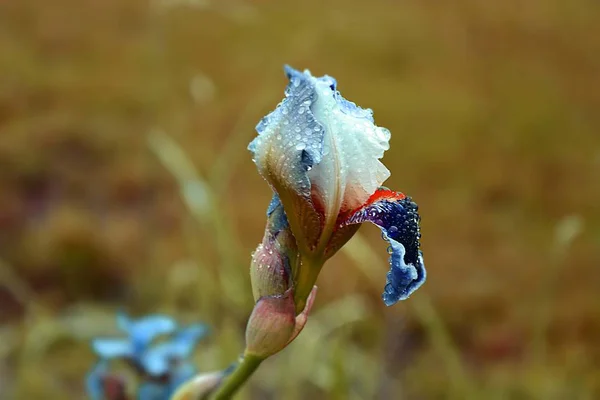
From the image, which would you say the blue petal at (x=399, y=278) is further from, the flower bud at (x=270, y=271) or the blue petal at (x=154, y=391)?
the blue petal at (x=154, y=391)

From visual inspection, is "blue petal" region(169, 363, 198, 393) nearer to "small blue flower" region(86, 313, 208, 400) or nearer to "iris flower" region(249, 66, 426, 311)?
"small blue flower" region(86, 313, 208, 400)

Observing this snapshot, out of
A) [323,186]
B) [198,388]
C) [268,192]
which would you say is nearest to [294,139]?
[323,186]

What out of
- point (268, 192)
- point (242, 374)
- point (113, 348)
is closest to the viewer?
point (242, 374)

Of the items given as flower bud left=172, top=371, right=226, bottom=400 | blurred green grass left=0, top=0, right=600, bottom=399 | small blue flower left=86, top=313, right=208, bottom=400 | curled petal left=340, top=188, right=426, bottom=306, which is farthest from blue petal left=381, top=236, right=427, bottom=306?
blurred green grass left=0, top=0, right=600, bottom=399

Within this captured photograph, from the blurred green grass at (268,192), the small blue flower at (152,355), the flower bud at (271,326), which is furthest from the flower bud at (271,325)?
the blurred green grass at (268,192)

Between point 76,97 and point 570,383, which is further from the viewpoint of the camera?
point 76,97

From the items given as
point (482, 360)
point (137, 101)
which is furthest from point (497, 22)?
point (482, 360)

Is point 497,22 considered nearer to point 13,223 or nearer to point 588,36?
point 588,36

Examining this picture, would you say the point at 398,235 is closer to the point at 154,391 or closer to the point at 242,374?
the point at 242,374
